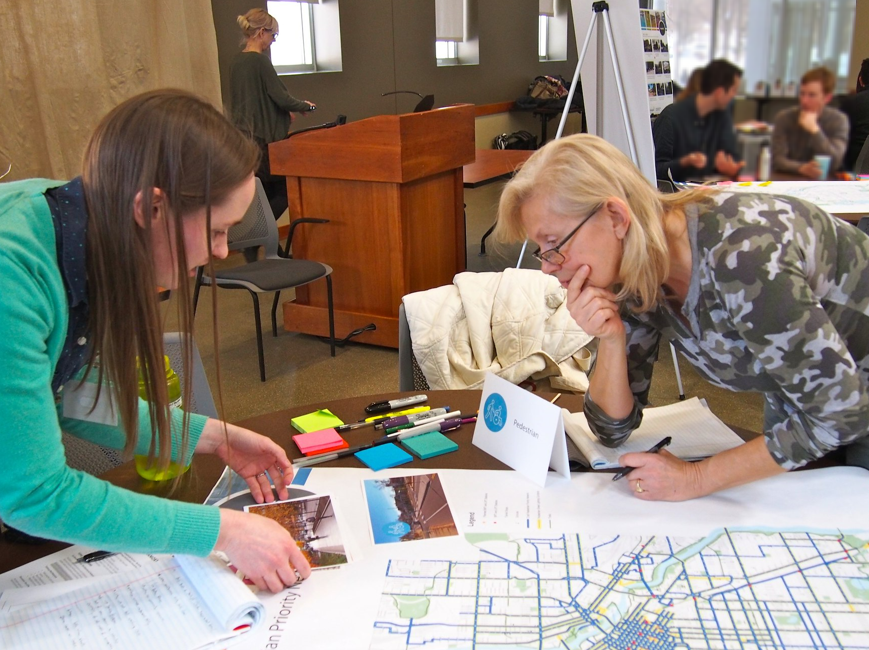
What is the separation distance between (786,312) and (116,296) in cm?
85

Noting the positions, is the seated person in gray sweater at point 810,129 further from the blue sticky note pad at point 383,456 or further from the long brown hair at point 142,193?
the blue sticky note pad at point 383,456

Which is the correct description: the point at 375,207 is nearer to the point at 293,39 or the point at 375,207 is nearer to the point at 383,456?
the point at 383,456

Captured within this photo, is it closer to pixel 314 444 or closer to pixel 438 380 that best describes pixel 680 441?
pixel 314 444

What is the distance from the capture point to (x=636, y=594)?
2.94 ft

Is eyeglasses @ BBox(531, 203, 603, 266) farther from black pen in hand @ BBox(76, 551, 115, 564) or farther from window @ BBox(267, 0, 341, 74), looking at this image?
window @ BBox(267, 0, 341, 74)

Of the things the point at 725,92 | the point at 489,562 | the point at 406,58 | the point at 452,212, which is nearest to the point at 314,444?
the point at 489,562

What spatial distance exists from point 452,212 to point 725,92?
11.7 ft

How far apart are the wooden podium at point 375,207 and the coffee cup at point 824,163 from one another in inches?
115

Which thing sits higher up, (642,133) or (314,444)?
(642,133)

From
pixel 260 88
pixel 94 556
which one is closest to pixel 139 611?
pixel 94 556

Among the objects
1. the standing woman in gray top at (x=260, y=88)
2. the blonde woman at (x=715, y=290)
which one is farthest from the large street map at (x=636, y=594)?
the standing woman in gray top at (x=260, y=88)

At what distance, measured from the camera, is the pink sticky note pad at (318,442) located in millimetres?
1240

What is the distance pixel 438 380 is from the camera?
200 centimetres

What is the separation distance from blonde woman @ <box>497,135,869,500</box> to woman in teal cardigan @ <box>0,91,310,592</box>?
494 millimetres
